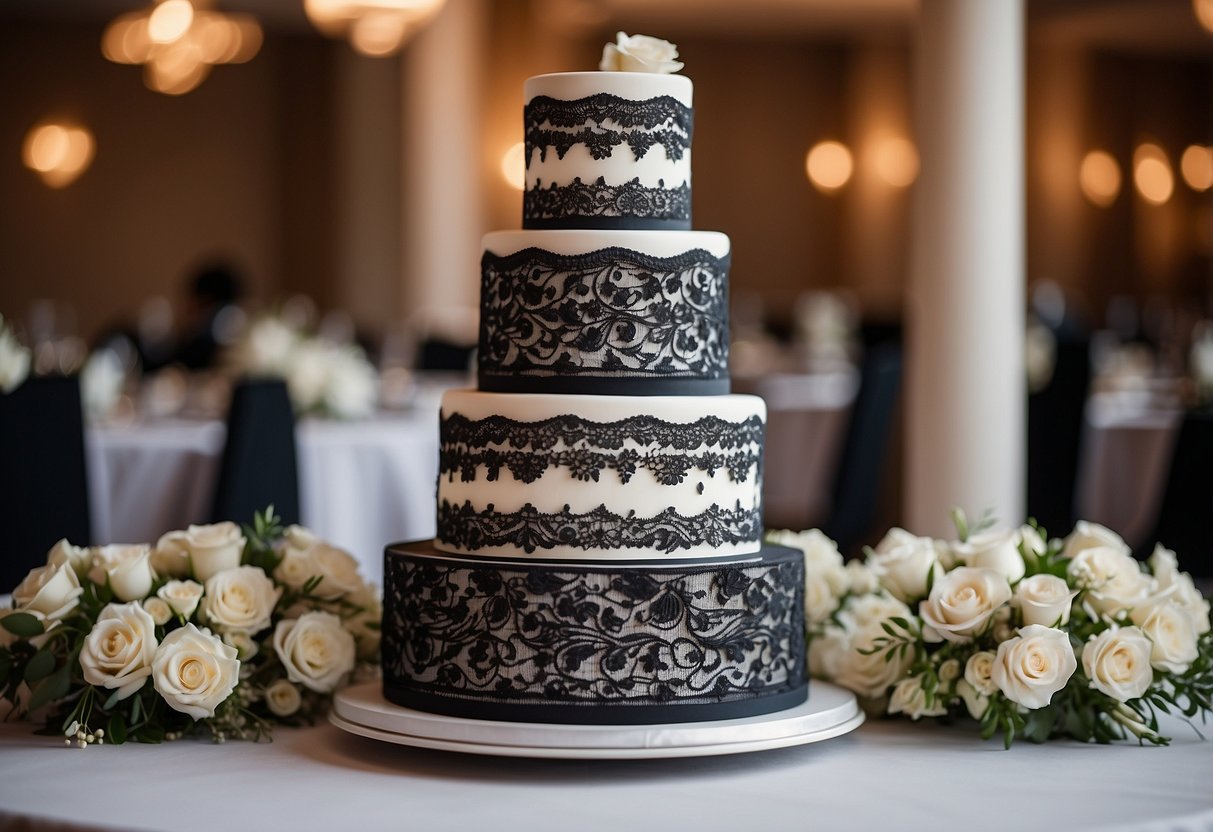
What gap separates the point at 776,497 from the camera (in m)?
9.55

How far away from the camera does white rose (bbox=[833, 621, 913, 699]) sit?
6.57 ft

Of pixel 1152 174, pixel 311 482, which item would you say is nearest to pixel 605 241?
pixel 311 482

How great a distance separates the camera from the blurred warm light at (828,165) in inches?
741

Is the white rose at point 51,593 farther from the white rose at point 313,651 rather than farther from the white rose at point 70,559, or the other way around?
the white rose at point 313,651

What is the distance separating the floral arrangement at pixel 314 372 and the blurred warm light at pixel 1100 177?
1417 centimetres

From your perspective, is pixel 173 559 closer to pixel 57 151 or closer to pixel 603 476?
pixel 603 476

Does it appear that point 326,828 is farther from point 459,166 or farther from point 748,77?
point 748,77

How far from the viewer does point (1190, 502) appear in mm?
4871

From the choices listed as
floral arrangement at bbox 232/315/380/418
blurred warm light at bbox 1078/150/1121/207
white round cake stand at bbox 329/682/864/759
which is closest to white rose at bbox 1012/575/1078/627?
white round cake stand at bbox 329/682/864/759

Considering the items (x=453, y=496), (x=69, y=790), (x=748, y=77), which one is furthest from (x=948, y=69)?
(x=748, y=77)

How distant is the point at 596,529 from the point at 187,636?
497mm

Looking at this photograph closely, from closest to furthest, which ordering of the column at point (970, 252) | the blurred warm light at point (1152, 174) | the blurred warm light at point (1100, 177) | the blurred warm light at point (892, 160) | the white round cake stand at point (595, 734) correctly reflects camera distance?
the white round cake stand at point (595, 734) < the column at point (970, 252) < the blurred warm light at point (892, 160) < the blurred warm light at point (1100, 177) < the blurred warm light at point (1152, 174)

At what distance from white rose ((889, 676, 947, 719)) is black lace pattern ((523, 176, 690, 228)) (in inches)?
26.0

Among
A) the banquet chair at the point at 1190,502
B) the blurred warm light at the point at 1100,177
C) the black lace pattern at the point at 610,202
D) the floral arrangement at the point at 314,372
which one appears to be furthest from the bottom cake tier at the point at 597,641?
the blurred warm light at the point at 1100,177
